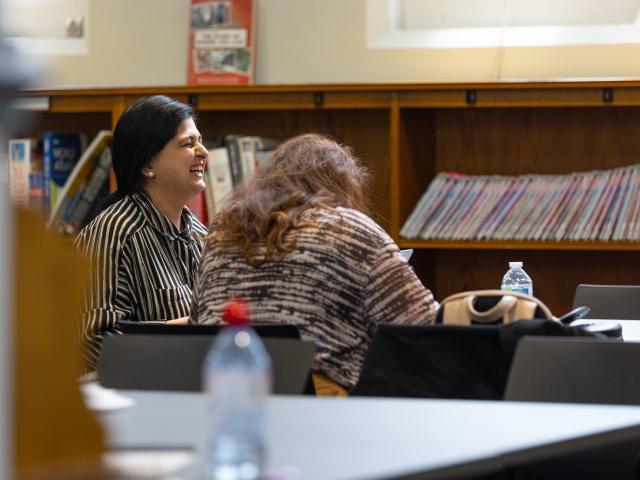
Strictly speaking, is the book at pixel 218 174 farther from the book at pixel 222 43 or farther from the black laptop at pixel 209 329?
the black laptop at pixel 209 329

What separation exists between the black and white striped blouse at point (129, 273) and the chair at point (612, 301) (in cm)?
124

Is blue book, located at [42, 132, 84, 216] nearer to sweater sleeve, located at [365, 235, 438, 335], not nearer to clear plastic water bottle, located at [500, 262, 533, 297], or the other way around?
clear plastic water bottle, located at [500, 262, 533, 297]

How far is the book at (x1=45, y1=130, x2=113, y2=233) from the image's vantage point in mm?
4910

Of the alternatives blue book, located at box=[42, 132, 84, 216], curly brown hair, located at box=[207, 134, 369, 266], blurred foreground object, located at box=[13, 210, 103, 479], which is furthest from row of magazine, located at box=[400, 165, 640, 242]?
blurred foreground object, located at box=[13, 210, 103, 479]

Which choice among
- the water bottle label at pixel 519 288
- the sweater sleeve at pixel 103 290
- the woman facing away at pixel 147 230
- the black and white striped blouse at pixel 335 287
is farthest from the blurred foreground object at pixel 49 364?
the water bottle label at pixel 519 288

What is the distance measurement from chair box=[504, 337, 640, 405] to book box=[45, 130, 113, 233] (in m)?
3.13

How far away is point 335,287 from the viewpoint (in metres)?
2.64

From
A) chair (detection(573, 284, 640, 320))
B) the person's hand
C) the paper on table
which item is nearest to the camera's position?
the paper on table

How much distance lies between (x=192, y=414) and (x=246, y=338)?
381 millimetres

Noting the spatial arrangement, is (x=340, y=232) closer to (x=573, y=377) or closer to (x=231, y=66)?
(x=573, y=377)

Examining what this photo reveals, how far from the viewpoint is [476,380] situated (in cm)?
228

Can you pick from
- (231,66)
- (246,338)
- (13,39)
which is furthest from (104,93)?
(13,39)

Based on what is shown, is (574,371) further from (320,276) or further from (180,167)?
(180,167)

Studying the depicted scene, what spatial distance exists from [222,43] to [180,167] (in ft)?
4.90
